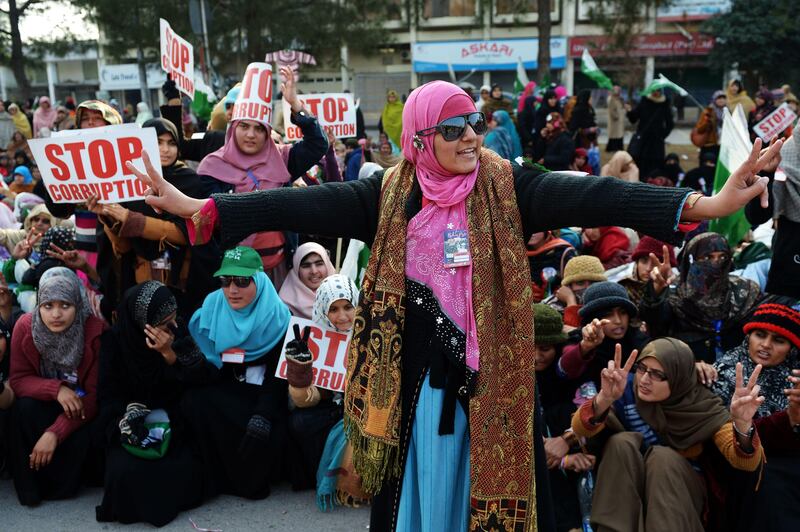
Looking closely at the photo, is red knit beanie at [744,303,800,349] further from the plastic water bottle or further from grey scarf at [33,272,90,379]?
grey scarf at [33,272,90,379]

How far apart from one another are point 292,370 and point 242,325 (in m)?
0.51

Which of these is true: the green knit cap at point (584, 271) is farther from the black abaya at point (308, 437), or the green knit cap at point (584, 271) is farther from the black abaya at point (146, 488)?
the black abaya at point (146, 488)

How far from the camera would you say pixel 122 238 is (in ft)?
13.7

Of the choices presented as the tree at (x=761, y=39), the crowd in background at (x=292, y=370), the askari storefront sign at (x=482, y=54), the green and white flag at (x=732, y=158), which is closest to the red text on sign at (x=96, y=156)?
the crowd in background at (x=292, y=370)

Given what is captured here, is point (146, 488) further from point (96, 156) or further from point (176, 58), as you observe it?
point (176, 58)

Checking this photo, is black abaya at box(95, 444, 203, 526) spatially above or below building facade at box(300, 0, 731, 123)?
below

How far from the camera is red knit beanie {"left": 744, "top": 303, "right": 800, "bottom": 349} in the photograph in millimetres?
3361

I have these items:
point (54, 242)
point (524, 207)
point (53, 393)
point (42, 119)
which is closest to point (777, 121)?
point (524, 207)

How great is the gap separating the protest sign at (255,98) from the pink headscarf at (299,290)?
82cm

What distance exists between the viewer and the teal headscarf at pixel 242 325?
4008 millimetres

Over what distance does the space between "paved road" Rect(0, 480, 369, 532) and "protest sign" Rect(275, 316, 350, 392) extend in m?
0.63

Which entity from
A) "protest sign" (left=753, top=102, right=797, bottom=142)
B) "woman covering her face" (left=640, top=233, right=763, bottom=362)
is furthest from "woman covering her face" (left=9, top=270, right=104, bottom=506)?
"protest sign" (left=753, top=102, right=797, bottom=142)

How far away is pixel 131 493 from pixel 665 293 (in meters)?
2.96

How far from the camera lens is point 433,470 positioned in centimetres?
230
